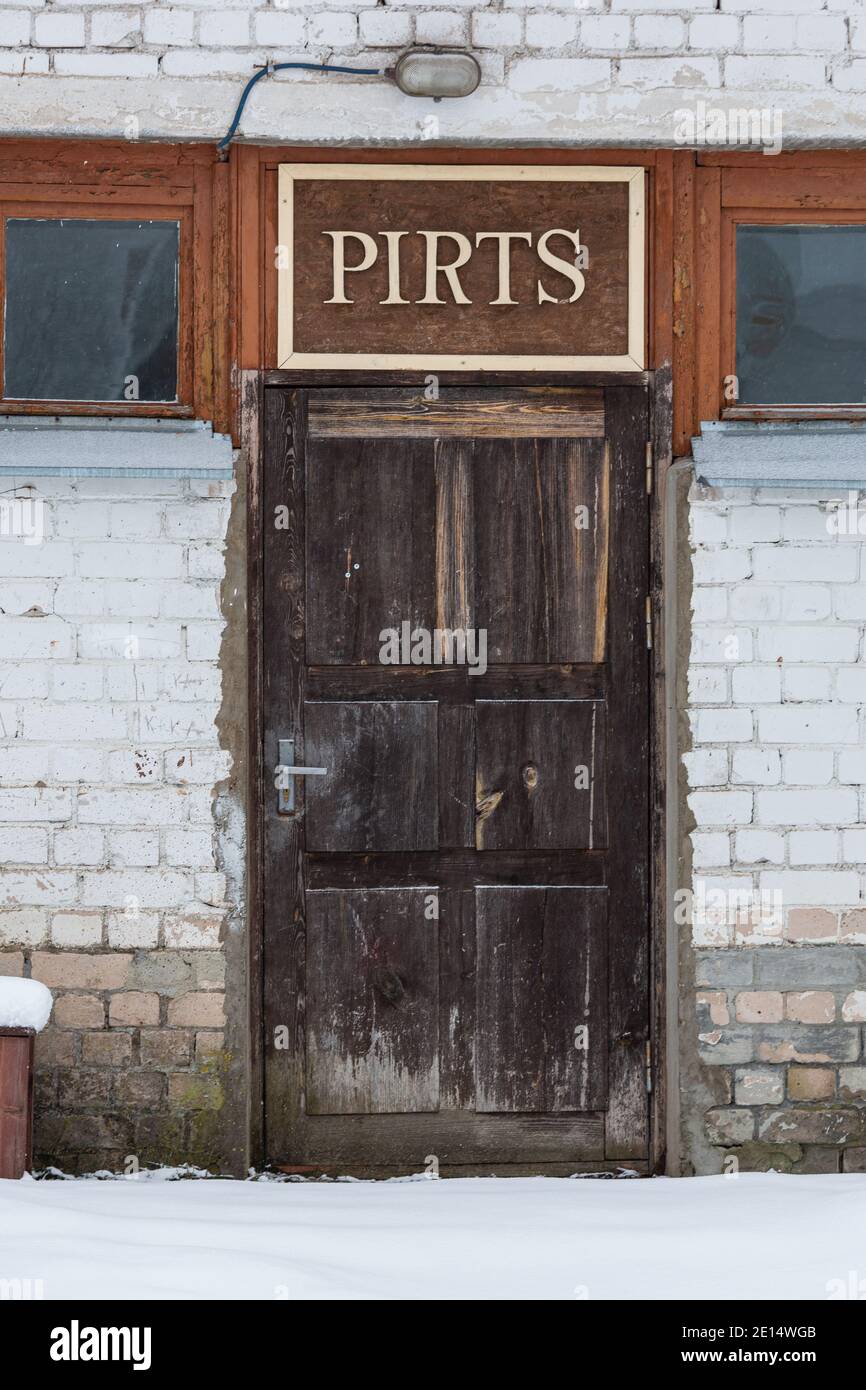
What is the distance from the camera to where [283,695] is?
4074 millimetres

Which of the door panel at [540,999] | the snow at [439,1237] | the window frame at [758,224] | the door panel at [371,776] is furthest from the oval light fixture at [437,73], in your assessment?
the snow at [439,1237]

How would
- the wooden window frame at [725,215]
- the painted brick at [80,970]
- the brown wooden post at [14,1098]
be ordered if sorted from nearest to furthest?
the brown wooden post at [14,1098] → the painted brick at [80,970] → the wooden window frame at [725,215]

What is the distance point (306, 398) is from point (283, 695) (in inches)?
36.6

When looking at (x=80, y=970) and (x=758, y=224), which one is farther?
(x=758, y=224)

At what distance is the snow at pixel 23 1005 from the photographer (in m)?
3.61

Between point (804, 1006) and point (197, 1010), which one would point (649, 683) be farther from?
point (197, 1010)

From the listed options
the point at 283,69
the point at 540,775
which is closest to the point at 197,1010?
the point at 540,775

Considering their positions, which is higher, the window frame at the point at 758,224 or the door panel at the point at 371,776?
the window frame at the point at 758,224

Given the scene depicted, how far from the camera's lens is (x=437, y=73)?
152 inches

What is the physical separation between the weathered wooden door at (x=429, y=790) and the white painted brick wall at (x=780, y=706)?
0.39 meters

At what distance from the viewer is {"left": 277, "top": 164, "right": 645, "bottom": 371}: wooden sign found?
407 centimetres

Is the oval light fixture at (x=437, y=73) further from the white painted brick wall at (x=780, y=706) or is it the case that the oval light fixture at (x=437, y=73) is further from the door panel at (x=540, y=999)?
the door panel at (x=540, y=999)

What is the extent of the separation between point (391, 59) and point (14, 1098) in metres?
3.23

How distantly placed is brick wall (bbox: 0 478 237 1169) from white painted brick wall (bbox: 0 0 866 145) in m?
1.16
